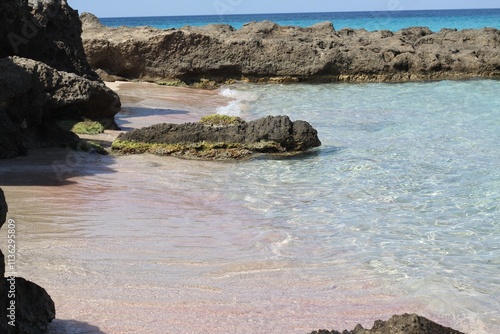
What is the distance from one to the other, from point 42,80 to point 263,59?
13.1 meters

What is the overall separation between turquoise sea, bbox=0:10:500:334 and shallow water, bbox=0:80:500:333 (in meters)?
0.02

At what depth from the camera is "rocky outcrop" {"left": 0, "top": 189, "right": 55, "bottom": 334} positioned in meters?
3.52

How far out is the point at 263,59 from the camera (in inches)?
887

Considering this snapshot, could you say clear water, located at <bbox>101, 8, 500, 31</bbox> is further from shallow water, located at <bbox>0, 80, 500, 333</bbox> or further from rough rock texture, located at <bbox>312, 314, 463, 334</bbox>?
rough rock texture, located at <bbox>312, 314, 463, 334</bbox>

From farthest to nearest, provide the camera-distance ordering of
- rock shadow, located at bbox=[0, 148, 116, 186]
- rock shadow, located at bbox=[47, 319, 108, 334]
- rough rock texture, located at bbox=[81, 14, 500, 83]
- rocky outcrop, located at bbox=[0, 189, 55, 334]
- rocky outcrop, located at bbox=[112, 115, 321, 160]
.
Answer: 1. rough rock texture, located at bbox=[81, 14, 500, 83]
2. rocky outcrop, located at bbox=[112, 115, 321, 160]
3. rock shadow, located at bbox=[0, 148, 116, 186]
4. rock shadow, located at bbox=[47, 319, 108, 334]
5. rocky outcrop, located at bbox=[0, 189, 55, 334]

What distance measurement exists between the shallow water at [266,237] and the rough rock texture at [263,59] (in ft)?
33.5

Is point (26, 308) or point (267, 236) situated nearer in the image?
point (26, 308)

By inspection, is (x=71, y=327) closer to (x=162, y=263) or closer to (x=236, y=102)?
(x=162, y=263)

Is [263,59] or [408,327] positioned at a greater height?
[263,59]

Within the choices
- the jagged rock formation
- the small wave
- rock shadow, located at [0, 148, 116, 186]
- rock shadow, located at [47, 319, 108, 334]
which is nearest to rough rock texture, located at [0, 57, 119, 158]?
the jagged rock formation

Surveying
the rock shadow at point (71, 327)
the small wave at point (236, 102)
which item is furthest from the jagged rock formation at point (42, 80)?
the rock shadow at point (71, 327)

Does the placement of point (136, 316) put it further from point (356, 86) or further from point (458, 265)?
point (356, 86)

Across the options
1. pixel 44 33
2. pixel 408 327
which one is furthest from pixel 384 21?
pixel 408 327

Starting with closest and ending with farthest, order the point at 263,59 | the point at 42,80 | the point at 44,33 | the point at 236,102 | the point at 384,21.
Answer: the point at 42,80 → the point at 44,33 → the point at 236,102 → the point at 263,59 → the point at 384,21
